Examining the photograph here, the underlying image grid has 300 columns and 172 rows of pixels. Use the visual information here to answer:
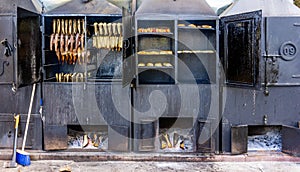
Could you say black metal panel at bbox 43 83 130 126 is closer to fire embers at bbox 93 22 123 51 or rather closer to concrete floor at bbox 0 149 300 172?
concrete floor at bbox 0 149 300 172

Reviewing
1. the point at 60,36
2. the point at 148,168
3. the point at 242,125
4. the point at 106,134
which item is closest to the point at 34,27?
the point at 60,36

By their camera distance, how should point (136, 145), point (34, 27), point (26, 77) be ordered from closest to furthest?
1. point (26, 77)
2. point (34, 27)
3. point (136, 145)

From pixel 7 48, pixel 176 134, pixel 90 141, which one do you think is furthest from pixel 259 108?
pixel 7 48

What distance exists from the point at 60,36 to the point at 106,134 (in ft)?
6.25

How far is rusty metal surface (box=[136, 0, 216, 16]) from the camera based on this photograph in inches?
199

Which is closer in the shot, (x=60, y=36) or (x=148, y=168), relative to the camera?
(x=148, y=168)

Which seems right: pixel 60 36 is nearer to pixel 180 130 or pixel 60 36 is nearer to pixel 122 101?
pixel 122 101

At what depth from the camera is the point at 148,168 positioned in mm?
4656

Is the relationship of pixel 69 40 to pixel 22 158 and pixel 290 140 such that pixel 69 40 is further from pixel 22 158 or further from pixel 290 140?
pixel 290 140

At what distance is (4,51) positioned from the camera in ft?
16.2

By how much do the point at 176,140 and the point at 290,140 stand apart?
6.19ft

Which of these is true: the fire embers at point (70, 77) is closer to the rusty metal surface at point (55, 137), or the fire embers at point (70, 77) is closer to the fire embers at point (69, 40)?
the fire embers at point (69, 40)

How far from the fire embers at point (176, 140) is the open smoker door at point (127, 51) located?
1.25m

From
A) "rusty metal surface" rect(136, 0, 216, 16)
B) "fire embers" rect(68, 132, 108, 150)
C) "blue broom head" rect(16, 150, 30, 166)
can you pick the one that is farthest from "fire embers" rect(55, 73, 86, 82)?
"rusty metal surface" rect(136, 0, 216, 16)
